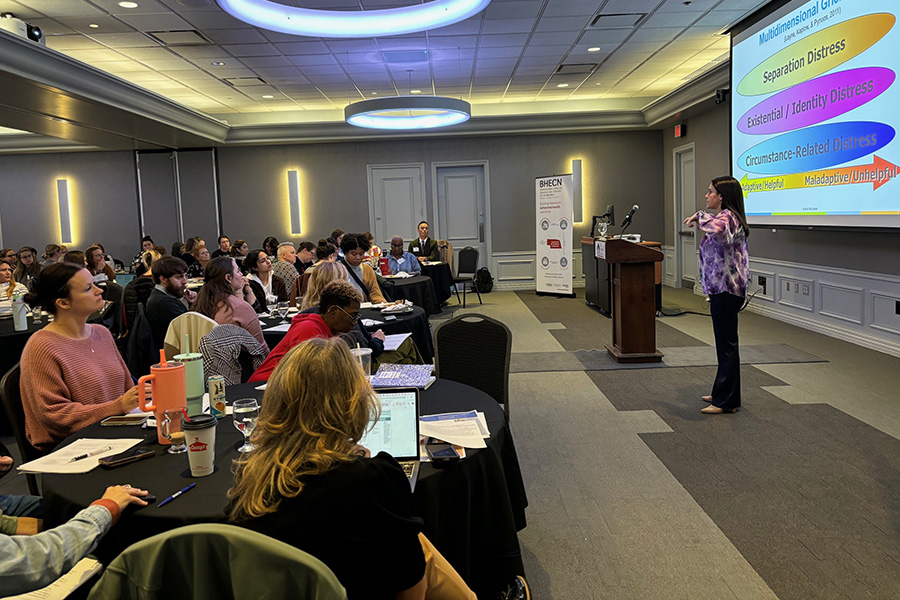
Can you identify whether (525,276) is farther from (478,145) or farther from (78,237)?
(78,237)

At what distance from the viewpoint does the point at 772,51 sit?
22.9 ft

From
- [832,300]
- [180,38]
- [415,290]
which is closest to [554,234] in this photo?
[415,290]

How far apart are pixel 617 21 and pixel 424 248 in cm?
506

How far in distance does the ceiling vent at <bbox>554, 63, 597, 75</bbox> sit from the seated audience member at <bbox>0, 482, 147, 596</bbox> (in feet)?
30.5

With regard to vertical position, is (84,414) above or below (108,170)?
below

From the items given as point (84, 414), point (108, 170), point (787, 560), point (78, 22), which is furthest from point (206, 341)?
point (108, 170)

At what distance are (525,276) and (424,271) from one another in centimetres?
376

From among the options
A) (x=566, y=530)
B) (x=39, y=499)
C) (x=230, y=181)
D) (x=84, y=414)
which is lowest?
(x=566, y=530)

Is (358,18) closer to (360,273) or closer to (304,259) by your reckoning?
(360,273)

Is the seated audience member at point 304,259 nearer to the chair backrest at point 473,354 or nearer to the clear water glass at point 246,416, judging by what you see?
the chair backrest at point 473,354

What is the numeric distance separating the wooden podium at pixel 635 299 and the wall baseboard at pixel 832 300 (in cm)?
206

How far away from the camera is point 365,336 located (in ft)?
11.6

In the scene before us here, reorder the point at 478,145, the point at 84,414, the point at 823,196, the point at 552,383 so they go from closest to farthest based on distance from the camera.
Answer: the point at 84,414 → the point at 552,383 → the point at 823,196 → the point at 478,145

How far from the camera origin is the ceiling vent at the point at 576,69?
382 inches
